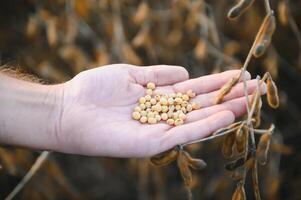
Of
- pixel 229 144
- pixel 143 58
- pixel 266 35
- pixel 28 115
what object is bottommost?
pixel 143 58

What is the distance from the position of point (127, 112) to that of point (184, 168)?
290 millimetres

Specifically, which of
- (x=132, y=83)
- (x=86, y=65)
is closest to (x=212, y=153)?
(x=86, y=65)

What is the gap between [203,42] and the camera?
1.53 metres

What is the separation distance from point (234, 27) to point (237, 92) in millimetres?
792

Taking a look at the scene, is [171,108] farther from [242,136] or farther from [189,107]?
[242,136]

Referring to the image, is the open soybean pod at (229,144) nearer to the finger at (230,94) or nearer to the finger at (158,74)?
the finger at (230,94)

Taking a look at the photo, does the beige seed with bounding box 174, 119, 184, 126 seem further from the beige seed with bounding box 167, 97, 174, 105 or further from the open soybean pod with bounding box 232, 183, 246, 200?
the open soybean pod with bounding box 232, 183, 246, 200

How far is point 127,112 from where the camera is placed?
120 cm

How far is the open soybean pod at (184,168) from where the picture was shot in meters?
0.96

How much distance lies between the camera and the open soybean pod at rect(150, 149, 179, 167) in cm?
101

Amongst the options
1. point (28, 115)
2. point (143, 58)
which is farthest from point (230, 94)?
point (143, 58)

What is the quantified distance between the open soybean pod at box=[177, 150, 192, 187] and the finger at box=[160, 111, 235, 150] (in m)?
0.05

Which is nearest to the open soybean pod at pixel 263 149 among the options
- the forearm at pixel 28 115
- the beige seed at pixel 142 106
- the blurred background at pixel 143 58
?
the beige seed at pixel 142 106

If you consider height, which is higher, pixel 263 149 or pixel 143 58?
pixel 263 149
